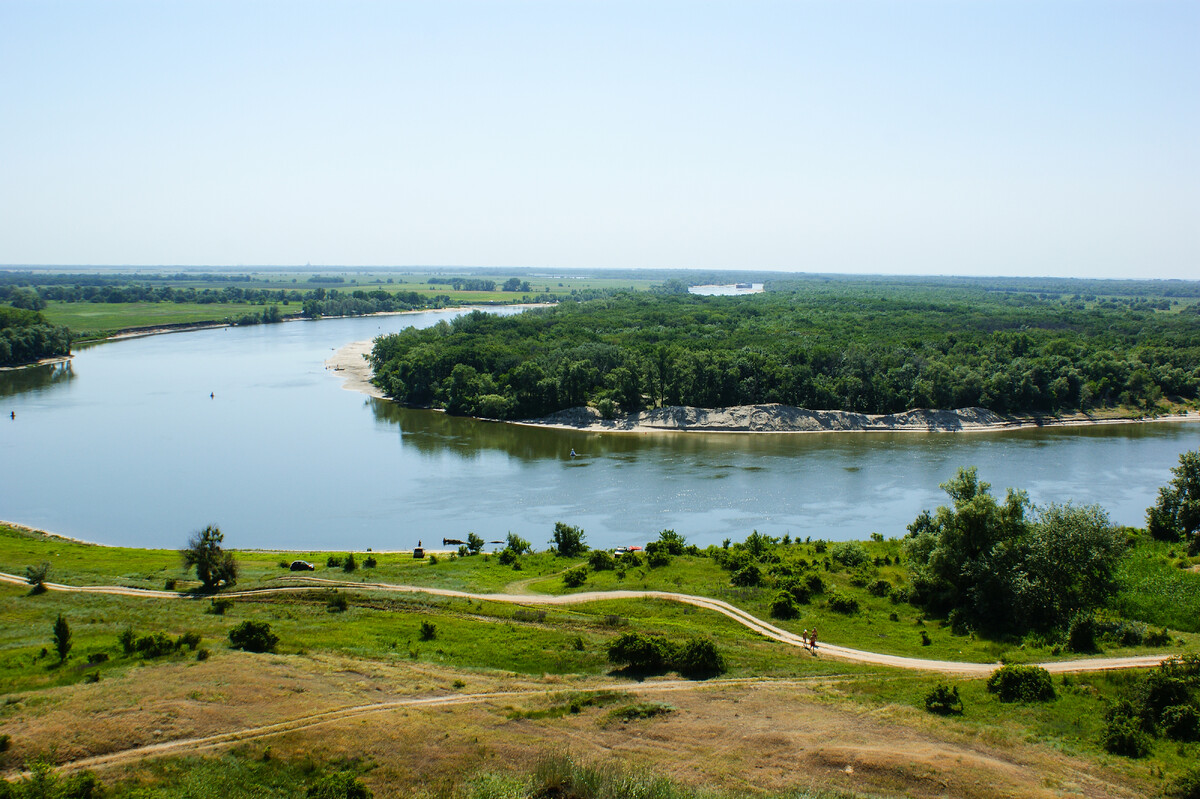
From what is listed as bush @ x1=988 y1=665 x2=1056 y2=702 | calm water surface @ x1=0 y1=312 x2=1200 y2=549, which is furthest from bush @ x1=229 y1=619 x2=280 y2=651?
bush @ x1=988 y1=665 x2=1056 y2=702

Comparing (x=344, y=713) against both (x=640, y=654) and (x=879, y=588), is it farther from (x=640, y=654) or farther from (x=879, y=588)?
(x=879, y=588)

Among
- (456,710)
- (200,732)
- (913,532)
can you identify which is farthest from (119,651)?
(913,532)

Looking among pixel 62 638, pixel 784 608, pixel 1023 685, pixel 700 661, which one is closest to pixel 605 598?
pixel 784 608

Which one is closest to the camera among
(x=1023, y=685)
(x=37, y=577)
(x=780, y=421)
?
(x=1023, y=685)

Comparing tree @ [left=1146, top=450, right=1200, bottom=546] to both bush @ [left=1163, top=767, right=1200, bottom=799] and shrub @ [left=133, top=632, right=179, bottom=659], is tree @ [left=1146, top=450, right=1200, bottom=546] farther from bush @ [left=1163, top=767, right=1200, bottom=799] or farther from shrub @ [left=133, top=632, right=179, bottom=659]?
shrub @ [left=133, top=632, right=179, bottom=659]

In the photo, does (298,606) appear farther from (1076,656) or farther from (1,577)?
(1076,656)
